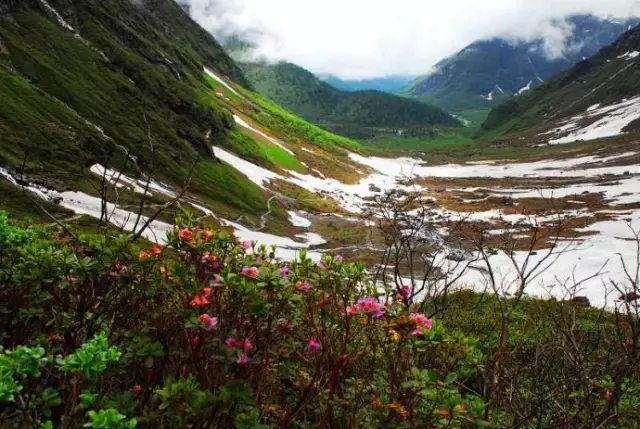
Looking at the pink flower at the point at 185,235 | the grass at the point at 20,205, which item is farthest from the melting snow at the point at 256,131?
the pink flower at the point at 185,235

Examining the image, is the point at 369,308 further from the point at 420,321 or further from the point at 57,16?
the point at 57,16

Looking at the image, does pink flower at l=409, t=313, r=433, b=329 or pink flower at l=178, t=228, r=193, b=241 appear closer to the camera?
pink flower at l=409, t=313, r=433, b=329

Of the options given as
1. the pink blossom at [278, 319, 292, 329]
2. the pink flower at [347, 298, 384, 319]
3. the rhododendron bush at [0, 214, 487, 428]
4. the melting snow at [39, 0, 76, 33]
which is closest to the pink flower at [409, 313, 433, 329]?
the rhododendron bush at [0, 214, 487, 428]

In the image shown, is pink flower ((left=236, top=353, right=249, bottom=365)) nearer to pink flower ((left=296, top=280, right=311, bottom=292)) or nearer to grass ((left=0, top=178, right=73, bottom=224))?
pink flower ((left=296, top=280, right=311, bottom=292))

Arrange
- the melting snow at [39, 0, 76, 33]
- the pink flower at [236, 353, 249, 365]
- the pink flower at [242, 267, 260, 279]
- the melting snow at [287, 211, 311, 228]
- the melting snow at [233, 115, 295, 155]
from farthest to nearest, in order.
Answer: the melting snow at [233, 115, 295, 155]
the melting snow at [39, 0, 76, 33]
the melting snow at [287, 211, 311, 228]
the pink flower at [242, 267, 260, 279]
the pink flower at [236, 353, 249, 365]

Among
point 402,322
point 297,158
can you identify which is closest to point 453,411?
point 402,322

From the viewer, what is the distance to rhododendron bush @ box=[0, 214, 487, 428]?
3553mm

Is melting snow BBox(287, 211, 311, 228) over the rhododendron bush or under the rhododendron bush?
under

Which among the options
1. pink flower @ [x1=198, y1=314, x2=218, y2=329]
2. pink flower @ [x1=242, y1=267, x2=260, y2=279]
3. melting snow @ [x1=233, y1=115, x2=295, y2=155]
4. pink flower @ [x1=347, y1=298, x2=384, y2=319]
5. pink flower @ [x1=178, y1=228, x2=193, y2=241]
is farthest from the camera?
melting snow @ [x1=233, y1=115, x2=295, y2=155]

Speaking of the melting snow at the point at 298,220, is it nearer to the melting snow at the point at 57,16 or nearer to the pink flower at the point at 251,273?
the melting snow at the point at 57,16

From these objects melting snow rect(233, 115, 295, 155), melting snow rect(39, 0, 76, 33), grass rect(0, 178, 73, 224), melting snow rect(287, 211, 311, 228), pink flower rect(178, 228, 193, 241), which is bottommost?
melting snow rect(287, 211, 311, 228)

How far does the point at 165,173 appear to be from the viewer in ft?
159

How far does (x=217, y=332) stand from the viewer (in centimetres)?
403

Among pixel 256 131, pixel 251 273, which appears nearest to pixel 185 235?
pixel 251 273
